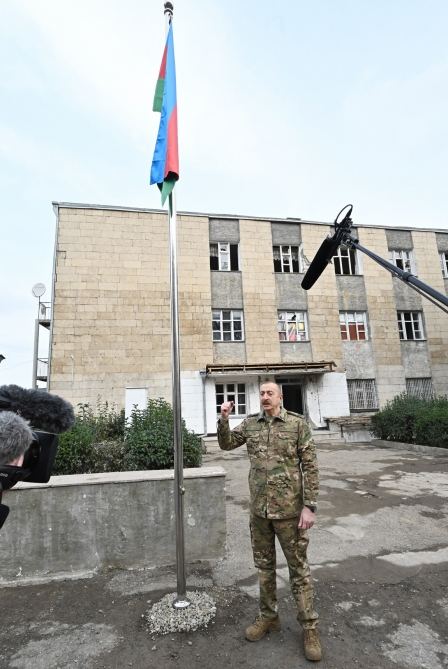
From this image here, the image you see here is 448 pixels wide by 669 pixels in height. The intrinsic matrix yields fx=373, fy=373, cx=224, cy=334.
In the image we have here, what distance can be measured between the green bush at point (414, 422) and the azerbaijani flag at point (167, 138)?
12.1 metres

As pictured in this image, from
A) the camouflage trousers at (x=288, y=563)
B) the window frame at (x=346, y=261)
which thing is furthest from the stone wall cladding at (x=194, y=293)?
the camouflage trousers at (x=288, y=563)

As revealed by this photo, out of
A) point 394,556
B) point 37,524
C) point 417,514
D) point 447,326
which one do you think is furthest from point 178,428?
point 447,326

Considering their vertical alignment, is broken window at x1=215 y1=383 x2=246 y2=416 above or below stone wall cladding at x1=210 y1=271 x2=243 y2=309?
below

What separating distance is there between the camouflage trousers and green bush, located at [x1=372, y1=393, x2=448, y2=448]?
11.3 m

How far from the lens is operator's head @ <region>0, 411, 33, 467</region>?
1.41 metres

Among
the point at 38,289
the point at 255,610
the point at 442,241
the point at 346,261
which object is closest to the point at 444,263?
the point at 442,241

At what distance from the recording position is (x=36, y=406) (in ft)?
5.50

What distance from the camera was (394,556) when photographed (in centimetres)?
417

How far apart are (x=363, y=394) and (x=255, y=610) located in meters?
17.0

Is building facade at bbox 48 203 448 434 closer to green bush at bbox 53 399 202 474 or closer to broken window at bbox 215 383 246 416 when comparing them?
broken window at bbox 215 383 246 416

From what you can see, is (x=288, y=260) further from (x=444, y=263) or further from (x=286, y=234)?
(x=444, y=263)

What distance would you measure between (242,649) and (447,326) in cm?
2140

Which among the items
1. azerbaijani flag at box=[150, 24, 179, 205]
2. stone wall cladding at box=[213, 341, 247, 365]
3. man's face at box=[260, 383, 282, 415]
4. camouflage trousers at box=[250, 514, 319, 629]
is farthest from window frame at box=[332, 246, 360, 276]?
camouflage trousers at box=[250, 514, 319, 629]

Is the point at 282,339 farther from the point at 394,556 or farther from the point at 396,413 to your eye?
the point at 394,556
